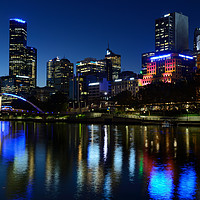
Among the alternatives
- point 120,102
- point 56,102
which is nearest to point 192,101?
point 120,102

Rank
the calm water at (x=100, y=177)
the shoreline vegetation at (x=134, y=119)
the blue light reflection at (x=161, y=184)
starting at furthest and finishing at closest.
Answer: the shoreline vegetation at (x=134, y=119) < the calm water at (x=100, y=177) < the blue light reflection at (x=161, y=184)

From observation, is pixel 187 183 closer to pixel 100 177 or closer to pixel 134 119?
pixel 100 177

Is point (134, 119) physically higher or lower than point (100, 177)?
higher

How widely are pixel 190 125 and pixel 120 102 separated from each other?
355 feet

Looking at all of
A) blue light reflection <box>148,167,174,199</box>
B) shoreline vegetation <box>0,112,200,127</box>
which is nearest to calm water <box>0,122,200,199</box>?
blue light reflection <box>148,167,174,199</box>

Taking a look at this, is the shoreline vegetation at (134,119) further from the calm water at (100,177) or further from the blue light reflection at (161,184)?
the blue light reflection at (161,184)

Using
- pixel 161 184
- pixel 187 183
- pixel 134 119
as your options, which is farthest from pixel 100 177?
pixel 134 119

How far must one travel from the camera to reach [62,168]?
70.8 ft

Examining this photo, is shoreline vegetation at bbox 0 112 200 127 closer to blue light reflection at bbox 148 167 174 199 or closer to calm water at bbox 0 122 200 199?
calm water at bbox 0 122 200 199

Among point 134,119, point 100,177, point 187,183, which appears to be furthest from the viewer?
point 134,119

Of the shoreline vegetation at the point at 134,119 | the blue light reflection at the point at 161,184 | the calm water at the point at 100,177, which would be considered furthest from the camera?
the shoreline vegetation at the point at 134,119

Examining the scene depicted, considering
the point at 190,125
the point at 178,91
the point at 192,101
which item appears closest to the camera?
the point at 190,125

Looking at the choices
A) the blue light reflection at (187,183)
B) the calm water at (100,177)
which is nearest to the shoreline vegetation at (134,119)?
the calm water at (100,177)

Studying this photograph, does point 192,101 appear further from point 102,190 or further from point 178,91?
point 102,190
